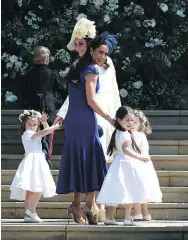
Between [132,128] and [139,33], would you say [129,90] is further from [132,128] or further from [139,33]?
[132,128]

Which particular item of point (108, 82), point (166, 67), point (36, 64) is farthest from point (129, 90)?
point (108, 82)

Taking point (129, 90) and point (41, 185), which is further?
point (129, 90)

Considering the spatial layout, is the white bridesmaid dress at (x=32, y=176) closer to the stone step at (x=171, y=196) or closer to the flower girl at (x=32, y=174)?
the flower girl at (x=32, y=174)

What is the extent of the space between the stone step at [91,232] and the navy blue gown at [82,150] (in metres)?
0.39

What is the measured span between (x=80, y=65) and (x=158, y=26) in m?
6.22

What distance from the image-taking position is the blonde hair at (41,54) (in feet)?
40.8

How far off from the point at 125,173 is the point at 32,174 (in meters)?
1.17

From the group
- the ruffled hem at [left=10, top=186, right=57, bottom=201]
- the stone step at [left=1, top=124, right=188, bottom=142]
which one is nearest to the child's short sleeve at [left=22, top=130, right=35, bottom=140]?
the ruffled hem at [left=10, top=186, right=57, bottom=201]

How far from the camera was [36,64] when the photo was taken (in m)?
12.8

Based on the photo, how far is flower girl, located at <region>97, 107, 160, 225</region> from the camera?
376 inches

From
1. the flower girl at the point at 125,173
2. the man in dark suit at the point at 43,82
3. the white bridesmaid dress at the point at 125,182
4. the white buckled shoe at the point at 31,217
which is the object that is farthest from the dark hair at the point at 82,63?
the man in dark suit at the point at 43,82

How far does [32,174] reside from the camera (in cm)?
1051

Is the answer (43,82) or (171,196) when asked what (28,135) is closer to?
(171,196)

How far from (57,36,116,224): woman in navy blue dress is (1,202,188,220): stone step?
3.89ft
